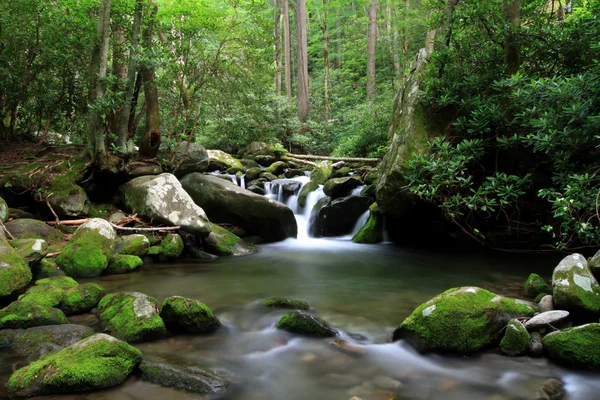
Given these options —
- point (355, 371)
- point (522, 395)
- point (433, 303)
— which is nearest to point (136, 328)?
point (355, 371)

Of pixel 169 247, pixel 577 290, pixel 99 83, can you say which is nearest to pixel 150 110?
pixel 99 83

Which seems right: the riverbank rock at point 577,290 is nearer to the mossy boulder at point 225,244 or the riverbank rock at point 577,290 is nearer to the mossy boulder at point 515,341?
the mossy boulder at point 515,341

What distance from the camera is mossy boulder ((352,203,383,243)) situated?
10.7m

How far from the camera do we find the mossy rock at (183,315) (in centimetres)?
450

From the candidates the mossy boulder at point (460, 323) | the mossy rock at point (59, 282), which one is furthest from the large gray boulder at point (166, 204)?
the mossy boulder at point (460, 323)

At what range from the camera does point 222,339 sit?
460cm

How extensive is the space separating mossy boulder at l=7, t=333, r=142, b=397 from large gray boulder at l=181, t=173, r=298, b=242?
677 cm

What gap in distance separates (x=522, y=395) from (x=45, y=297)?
17.7 feet

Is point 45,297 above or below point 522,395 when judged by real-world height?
above

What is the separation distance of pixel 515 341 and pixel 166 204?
7.12m

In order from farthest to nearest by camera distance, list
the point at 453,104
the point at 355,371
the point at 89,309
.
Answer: the point at 453,104, the point at 89,309, the point at 355,371

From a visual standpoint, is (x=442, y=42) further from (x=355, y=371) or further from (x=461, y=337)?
(x=355, y=371)

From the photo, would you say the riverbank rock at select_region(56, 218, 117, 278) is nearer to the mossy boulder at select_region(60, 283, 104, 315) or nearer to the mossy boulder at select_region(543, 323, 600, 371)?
the mossy boulder at select_region(60, 283, 104, 315)

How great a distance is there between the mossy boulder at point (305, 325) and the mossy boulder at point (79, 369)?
71.5 inches
